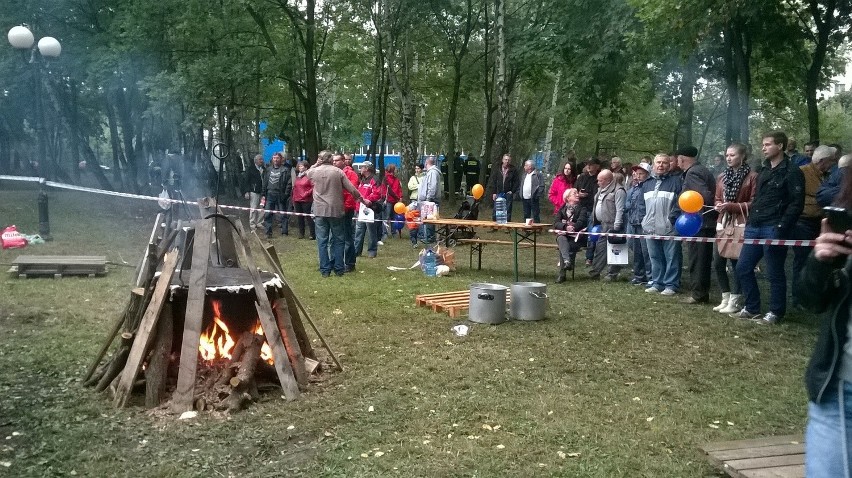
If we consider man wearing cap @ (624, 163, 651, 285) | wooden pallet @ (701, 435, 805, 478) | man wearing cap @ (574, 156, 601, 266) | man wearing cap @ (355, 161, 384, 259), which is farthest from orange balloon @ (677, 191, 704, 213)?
man wearing cap @ (355, 161, 384, 259)

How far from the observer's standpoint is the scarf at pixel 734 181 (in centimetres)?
927

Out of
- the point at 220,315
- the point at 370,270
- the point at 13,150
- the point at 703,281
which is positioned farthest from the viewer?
the point at 13,150

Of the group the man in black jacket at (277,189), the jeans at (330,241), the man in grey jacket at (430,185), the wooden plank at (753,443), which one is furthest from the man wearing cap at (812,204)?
the man in black jacket at (277,189)

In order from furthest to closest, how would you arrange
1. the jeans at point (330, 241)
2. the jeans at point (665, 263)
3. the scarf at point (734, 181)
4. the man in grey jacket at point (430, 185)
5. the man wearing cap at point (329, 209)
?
the man in grey jacket at point (430, 185) < the jeans at point (330, 241) < the man wearing cap at point (329, 209) < the jeans at point (665, 263) < the scarf at point (734, 181)

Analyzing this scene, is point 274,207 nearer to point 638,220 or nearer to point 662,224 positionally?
point 638,220

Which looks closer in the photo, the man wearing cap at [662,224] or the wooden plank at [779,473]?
the wooden plank at [779,473]

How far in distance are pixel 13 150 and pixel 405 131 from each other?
31163mm

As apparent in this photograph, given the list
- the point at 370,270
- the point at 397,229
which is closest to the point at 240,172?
the point at 397,229

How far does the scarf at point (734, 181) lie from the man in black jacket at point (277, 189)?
1228 centimetres

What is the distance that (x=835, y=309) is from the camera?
2482 millimetres

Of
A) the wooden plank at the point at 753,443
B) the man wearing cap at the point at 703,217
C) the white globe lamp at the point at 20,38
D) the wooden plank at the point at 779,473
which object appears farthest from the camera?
the white globe lamp at the point at 20,38

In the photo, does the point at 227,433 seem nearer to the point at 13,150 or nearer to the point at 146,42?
the point at 146,42

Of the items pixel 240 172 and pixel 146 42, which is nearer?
pixel 146 42

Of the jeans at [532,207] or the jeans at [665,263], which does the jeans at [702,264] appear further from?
the jeans at [532,207]
